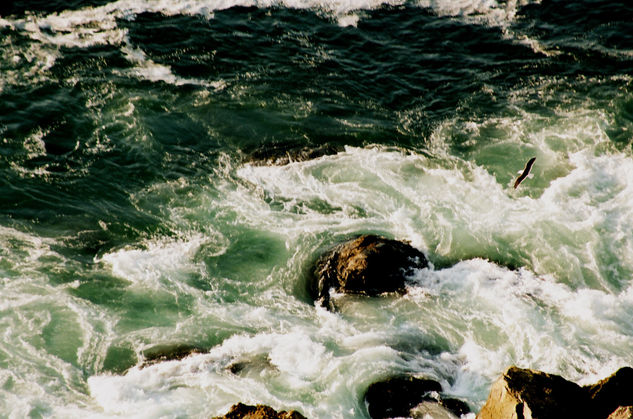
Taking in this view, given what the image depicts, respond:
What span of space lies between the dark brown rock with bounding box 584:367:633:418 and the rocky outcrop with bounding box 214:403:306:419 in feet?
10.9

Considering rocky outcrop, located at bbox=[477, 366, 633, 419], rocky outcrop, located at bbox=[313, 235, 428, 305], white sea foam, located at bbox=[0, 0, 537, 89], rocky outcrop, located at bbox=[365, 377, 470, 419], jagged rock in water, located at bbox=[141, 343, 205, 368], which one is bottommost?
jagged rock in water, located at bbox=[141, 343, 205, 368]

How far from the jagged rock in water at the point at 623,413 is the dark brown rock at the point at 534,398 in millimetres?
281

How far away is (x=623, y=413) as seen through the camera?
634cm

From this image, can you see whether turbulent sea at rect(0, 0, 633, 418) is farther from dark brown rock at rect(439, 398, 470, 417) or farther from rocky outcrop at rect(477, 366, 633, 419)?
rocky outcrop at rect(477, 366, 633, 419)

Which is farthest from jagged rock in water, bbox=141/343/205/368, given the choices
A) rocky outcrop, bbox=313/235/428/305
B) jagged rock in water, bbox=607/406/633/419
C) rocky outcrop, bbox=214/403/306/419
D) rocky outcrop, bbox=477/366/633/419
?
jagged rock in water, bbox=607/406/633/419

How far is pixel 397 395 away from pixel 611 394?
2682mm

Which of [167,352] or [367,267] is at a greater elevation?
[367,267]

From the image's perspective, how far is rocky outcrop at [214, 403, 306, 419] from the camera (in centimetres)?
650

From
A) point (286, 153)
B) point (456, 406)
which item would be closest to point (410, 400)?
point (456, 406)

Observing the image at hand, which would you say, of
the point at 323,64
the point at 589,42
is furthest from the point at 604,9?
the point at 323,64

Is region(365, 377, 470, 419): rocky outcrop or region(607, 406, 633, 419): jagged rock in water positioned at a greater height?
region(607, 406, 633, 419): jagged rock in water

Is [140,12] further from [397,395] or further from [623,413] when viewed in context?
[623,413]

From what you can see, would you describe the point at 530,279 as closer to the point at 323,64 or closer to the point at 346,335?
the point at 346,335

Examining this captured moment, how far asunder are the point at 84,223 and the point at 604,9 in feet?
54.8
